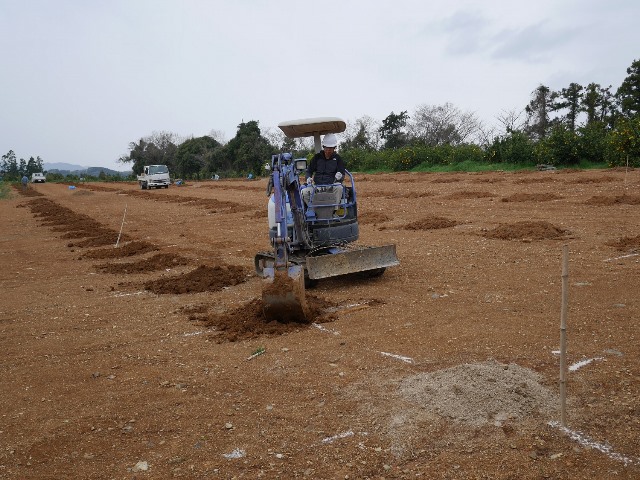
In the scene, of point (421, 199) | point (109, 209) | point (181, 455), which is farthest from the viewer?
point (109, 209)

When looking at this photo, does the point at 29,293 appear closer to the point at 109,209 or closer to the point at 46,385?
the point at 46,385

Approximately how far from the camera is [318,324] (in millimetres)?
7109

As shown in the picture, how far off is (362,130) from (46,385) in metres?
60.2

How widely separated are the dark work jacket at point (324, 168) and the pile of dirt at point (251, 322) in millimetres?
2303

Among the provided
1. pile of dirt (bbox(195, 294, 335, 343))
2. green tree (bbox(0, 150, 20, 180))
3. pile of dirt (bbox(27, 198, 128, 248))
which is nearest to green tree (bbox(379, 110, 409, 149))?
pile of dirt (bbox(27, 198, 128, 248))

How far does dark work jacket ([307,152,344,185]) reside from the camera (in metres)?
9.34

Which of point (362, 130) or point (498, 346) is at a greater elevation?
point (362, 130)

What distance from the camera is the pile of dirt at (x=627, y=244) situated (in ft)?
33.4

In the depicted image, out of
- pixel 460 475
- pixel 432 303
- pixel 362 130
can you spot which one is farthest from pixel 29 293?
pixel 362 130

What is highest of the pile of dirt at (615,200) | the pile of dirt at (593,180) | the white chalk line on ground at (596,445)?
the pile of dirt at (593,180)

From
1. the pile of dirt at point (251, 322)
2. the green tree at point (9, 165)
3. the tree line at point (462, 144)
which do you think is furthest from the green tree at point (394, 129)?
the green tree at point (9, 165)

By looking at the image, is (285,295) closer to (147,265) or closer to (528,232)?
(147,265)

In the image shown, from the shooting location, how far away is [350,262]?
8711mm

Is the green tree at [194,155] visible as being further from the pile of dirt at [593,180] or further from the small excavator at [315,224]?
the small excavator at [315,224]
